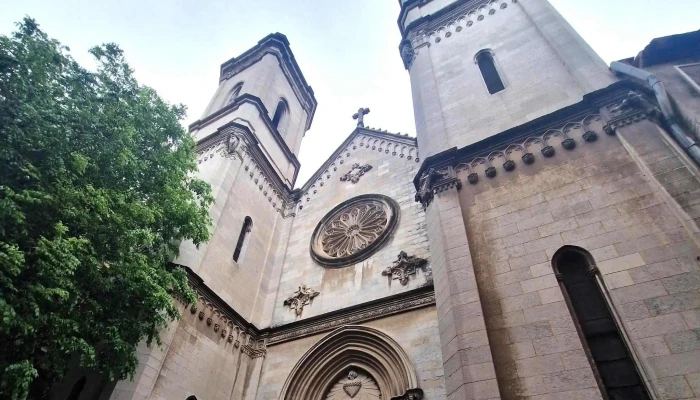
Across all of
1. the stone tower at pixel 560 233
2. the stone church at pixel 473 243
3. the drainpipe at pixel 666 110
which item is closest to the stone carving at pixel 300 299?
the stone church at pixel 473 243

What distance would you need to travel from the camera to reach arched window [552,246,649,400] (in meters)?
5.04

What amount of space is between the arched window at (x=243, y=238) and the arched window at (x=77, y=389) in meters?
4.91

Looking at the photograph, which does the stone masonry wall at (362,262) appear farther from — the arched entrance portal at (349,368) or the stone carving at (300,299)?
the arched entrance portal at (349,368)

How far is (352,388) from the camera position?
952 centimetres

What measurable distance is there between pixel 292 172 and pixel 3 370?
13358 millimetres

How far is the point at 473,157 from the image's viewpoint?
841 cm

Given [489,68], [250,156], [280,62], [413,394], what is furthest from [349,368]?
[280,62]

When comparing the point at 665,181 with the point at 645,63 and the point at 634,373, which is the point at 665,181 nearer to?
the point at 634,373

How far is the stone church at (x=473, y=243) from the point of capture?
5.40 m

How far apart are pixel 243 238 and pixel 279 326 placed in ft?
11.0

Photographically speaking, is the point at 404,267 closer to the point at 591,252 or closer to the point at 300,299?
the point at 300,299

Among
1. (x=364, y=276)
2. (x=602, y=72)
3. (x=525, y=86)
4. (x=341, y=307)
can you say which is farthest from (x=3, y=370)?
(x=602, y=72)

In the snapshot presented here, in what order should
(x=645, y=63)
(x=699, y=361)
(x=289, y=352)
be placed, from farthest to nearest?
(x=289, y=352)
(x=645, y=63)
(x=699, y=361)

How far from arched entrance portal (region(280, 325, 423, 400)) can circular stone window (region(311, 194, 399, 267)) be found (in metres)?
2.51
